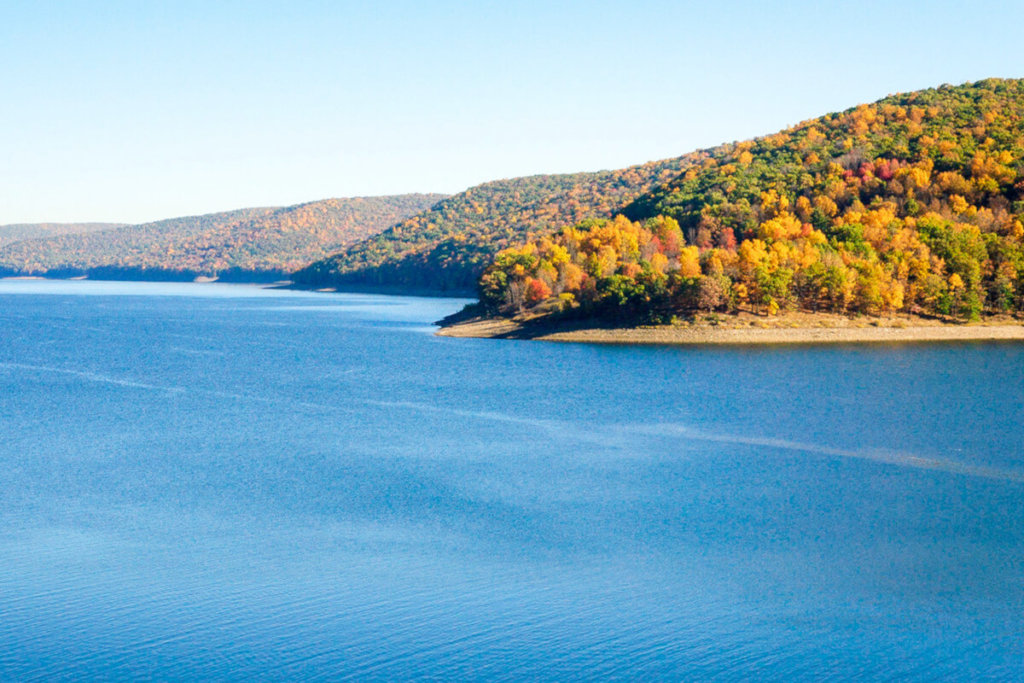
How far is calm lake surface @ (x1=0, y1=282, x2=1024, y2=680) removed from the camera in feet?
63.3

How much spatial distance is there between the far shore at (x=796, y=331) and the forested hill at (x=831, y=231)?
1.87 meters

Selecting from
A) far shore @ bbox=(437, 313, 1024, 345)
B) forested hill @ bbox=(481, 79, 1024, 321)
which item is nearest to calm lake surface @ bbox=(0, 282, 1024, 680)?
far shore @ bbox=(437, 313, 1024, 345)

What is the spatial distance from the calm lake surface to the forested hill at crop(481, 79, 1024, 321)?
30586mm

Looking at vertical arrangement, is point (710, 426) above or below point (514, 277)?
below

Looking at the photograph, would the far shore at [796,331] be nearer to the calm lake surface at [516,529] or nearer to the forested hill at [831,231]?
the forested hill at [831,231]

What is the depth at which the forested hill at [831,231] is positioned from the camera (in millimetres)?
88938

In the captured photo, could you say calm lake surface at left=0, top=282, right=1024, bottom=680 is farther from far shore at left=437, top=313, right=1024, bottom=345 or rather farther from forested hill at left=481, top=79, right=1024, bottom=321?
forested hill at left=481, top=79, right=1024, bottom=321

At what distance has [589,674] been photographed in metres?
18.2

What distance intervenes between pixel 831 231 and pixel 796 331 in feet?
86.1

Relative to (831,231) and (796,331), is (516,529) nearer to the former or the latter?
(796,331)

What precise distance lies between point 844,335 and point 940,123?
204 feet

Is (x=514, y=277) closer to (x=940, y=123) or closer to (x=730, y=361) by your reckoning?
(x=730, y=361)

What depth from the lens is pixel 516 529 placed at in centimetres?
→ 2781

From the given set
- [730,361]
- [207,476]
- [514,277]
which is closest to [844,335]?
[730,361]
